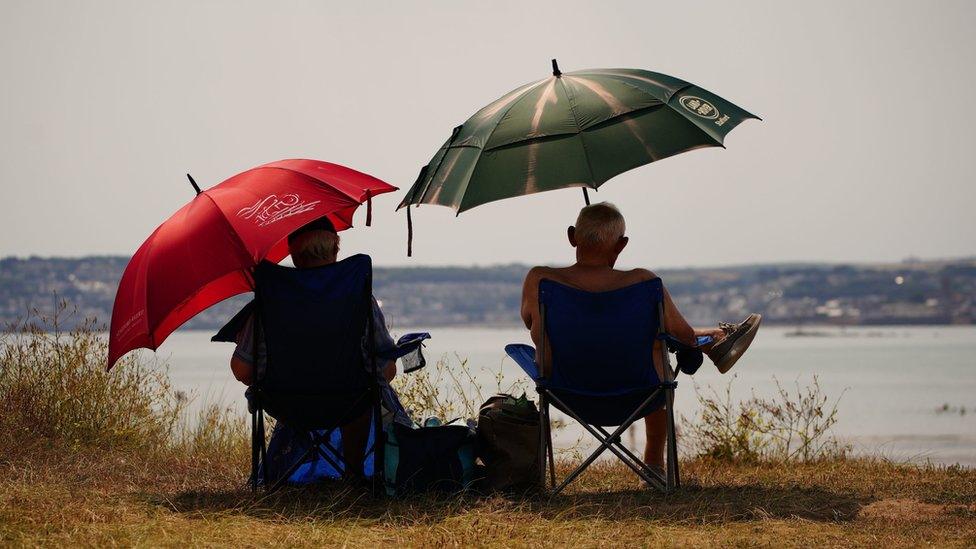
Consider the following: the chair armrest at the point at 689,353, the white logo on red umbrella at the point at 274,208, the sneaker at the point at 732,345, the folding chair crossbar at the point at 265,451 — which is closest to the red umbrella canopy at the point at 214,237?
the white logo on red umbrella at the point at 274,208

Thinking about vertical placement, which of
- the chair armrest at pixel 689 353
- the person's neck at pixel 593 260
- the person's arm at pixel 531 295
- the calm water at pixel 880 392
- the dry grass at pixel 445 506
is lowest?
the calm water at pixel 880 392

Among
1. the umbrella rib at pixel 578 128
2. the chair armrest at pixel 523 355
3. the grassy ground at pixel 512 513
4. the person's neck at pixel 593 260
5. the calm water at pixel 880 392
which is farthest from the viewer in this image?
the calm water at pixel 880 392

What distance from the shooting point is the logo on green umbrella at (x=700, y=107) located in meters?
4.62

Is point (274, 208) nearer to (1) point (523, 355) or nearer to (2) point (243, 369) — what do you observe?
(2) point (243, 369)

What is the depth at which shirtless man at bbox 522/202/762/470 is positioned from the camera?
457 centimetres

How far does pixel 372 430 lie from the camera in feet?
16.0

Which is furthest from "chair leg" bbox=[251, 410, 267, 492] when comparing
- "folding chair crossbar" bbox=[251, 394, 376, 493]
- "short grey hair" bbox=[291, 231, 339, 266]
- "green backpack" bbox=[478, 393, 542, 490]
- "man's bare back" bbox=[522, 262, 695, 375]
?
"man's bare back" bbox=[522, 262, 695, 375]

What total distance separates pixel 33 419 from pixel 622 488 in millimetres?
3567

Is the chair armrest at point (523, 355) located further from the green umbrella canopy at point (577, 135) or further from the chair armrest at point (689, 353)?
the green umbrella canopy at point (577, 135)

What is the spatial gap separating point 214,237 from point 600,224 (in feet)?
5.12

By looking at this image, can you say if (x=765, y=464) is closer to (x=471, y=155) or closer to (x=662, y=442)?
(x=662, y=442)

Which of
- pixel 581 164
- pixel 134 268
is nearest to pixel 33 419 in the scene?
A: pixel 134 268

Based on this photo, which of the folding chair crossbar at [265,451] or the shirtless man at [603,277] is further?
the folding chair crossbar at [265,451]

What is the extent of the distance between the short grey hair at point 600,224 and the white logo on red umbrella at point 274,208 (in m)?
1.11
